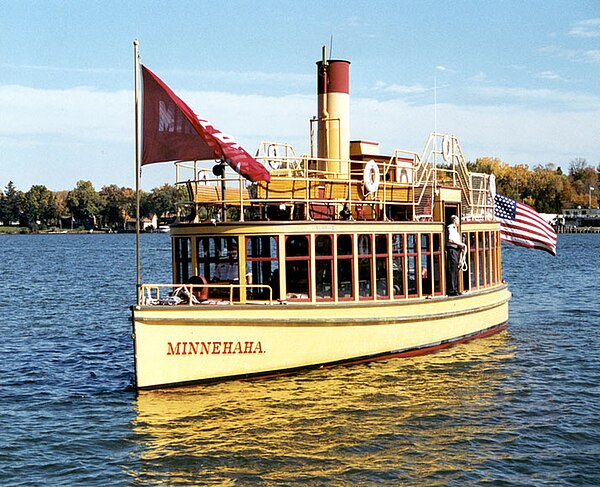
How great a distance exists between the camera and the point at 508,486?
12680mm

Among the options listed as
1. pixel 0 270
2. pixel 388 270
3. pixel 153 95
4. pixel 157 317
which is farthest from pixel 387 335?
pixel 0 270

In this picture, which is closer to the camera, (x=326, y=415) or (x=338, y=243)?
(x=326, y=415)

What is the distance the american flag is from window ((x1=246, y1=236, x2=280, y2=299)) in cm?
1061

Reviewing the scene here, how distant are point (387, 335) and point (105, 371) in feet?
23.5

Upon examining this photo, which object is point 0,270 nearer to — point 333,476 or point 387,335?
point 387,335

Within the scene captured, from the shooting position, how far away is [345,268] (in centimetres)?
1914

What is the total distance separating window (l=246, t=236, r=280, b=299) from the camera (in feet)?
59.9

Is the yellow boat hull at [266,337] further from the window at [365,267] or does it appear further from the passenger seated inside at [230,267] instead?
the passenger seated inside at [230,267]

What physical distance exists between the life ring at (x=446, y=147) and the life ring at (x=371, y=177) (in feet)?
14.8

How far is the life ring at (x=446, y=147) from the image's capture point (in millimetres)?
23078

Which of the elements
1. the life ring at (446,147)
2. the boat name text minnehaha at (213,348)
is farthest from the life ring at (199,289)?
the life ring at (446,147)

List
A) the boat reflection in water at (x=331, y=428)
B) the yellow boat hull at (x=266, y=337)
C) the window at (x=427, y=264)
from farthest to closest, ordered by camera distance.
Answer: the window at (x=427, y=264) < the yellow boat hull at (x=266, y=337) < the boat reflection in water at (x=331, y=428)

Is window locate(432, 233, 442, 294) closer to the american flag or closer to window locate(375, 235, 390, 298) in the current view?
window locate(375, 235, 390, 298)

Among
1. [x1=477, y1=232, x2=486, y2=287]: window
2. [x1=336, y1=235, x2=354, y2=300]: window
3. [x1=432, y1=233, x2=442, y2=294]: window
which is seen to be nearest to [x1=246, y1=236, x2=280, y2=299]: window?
[x1=336, y1=235, x2=354, y2=300]: window
